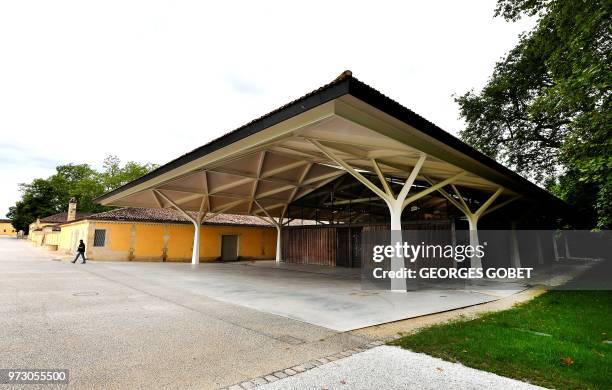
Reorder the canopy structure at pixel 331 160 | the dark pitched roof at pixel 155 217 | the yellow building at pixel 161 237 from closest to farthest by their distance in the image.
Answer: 1. the canopy structure at pixel 331 160
2. the yellow building at pixel 161 237
3. the dark pitched roof at pixel 155 217

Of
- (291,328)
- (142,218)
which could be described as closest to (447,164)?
(291,328)

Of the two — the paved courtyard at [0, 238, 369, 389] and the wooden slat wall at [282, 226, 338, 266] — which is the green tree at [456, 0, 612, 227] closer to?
the paved courtyard at [0, 238, 369, 389]

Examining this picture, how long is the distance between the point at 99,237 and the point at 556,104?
23961 millimetres

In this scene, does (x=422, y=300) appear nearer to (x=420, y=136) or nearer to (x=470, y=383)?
(x=420, y=136)

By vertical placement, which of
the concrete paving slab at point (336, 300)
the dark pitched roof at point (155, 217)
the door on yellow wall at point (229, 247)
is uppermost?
the dark pitched roof at point (155, 217)

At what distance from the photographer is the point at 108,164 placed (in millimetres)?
47531

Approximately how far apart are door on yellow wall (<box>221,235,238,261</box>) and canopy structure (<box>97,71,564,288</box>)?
4.66 metres

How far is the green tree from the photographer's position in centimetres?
725

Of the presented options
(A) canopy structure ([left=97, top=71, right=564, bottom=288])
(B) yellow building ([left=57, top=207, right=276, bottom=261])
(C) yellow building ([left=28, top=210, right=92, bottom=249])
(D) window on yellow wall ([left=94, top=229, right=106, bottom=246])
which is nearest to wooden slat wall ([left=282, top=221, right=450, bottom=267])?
(A) canopy structure ([left=97, top=71, right=564, bottom=288])

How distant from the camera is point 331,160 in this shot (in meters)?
12.5

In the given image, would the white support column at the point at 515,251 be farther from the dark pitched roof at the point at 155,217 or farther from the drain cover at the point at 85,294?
the drain cover at the point at 85,294

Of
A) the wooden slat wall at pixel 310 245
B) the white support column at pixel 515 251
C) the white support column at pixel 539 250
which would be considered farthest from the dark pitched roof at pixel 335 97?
the white support column at pixel 539 250

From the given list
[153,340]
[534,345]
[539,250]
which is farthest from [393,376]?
[539,250]

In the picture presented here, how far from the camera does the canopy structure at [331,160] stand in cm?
689
